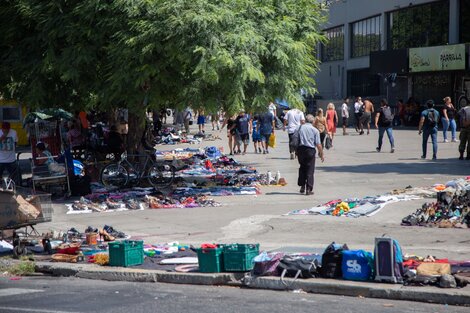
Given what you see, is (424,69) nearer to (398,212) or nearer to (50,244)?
(398,212)

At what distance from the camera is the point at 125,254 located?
11.5 m

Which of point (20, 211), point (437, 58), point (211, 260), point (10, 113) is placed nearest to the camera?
point (211, 260)

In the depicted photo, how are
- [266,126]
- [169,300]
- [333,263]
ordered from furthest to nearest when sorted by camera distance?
1. [266,126]
2. [333,263]
3. [169,300]

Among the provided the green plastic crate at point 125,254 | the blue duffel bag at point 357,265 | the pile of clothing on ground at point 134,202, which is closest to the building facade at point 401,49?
the pile of clothing on ground at point 134,202

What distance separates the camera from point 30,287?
1076 centimetres

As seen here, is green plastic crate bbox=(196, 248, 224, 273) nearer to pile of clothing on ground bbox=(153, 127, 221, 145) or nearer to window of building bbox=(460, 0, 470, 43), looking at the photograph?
pile of clothing on ground bbox=(153, 127, 221, 145)

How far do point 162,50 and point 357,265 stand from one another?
872 centimetres

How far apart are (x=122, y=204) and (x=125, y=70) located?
2.99 meters

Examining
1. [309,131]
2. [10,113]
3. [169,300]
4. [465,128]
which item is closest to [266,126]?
[465,128]

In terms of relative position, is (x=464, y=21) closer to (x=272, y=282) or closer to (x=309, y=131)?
(x=309, y=131)

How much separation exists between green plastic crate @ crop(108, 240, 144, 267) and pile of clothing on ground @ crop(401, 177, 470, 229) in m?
5.07

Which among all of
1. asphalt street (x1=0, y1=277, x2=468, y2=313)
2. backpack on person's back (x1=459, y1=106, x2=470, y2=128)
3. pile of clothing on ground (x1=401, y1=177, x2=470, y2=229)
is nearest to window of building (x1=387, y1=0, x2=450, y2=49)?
backpack on person's back (x1=459, y1=106, x2=470, y2=128)

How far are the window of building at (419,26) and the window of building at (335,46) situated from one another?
9.18 meters

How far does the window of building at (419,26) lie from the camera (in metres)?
48.6
